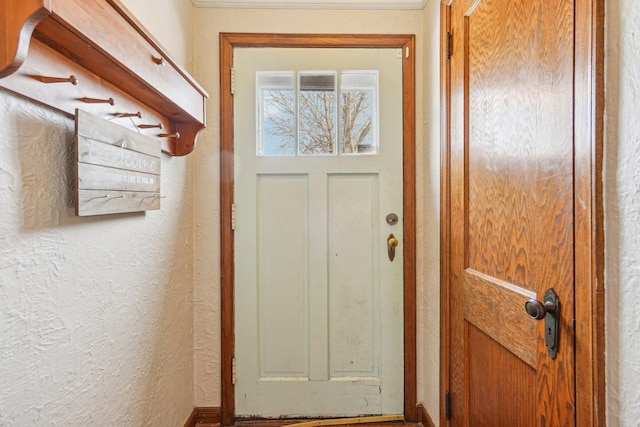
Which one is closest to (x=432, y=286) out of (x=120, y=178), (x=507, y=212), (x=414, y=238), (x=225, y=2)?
(x=414, y=238)

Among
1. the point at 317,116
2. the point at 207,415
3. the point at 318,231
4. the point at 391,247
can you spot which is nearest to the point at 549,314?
the point at 391,247

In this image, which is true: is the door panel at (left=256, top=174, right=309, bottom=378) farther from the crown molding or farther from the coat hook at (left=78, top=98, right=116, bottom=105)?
the coat hook at (left=78, top=98, right=116, bottom=105)

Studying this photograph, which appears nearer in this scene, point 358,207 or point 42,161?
point 42,161

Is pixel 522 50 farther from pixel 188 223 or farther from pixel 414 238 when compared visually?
pixel 188 223

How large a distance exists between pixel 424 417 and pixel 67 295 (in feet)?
5.30

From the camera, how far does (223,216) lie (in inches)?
69.3

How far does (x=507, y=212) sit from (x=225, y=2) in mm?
1567

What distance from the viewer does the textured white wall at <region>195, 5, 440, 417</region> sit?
174cm

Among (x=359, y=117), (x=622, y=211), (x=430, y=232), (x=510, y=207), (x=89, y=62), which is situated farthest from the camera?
(x=359, y=117)

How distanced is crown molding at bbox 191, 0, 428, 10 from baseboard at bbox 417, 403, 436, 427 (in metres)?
1.95

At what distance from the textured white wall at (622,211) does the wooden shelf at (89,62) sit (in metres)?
1.02

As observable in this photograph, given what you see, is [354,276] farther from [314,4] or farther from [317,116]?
[314,4]

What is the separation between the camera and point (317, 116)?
5.83 feet

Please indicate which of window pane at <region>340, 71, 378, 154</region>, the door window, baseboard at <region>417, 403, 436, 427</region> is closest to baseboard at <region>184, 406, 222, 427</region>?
baseboard at <region>417, 403, 436, 427</region>
